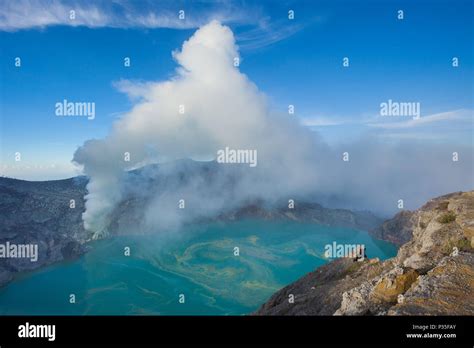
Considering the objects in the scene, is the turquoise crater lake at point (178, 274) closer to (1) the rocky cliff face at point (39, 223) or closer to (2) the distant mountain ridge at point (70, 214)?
(1) the rocky cliff face at point (39, 223)

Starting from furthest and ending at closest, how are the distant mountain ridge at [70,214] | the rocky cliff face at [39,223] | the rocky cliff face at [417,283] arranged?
the distant mountain ridge at [70,214] < the rocky cliff face at [39,223] < the rocky cliff face at [417,283]

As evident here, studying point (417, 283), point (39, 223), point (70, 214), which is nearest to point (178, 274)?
point (39, 223)

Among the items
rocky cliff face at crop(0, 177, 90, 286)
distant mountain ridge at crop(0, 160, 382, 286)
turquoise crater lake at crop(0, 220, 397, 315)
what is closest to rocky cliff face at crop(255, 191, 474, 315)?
turquoise crater lake at crop(0, 220, 397, 315)

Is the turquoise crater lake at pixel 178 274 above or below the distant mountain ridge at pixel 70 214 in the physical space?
below

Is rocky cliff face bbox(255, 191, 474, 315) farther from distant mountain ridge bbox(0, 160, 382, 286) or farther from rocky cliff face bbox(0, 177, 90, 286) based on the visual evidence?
distant mountain ridge bbox(0, 160, 382, 286)

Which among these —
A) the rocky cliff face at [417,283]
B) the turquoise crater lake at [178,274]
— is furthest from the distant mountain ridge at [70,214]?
the rocky cliff face at [417,283]

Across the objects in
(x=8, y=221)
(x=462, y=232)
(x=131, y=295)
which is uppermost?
(x=462, y=232)

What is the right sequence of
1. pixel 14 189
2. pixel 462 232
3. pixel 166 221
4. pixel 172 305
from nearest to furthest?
pixel 462 232 → pixel 172 305 → pixel 14 189 → pixel 166 221
